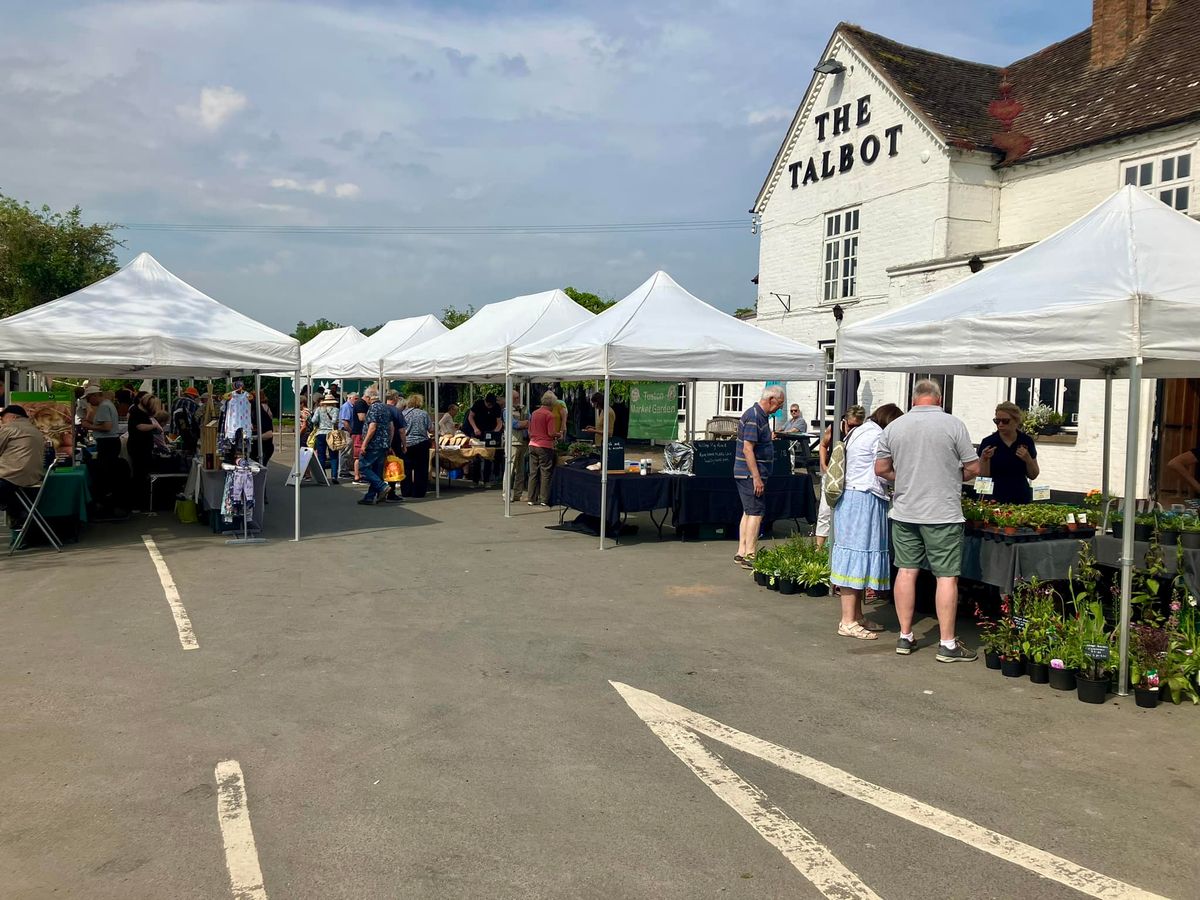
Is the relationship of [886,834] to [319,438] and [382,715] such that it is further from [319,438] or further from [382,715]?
[319,438]

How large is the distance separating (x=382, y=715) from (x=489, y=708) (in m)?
0.60

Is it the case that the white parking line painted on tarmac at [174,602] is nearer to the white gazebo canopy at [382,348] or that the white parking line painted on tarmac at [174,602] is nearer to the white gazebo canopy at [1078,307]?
the white gazebo canopy at [1078,307]

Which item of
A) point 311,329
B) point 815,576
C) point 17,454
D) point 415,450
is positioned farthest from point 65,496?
point 311,329

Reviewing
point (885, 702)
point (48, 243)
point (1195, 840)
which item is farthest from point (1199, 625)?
point (48, 243)

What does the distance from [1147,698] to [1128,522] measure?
1.04m

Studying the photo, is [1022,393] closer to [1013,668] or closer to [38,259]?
[1013,668]

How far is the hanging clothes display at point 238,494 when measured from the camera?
1127 cm

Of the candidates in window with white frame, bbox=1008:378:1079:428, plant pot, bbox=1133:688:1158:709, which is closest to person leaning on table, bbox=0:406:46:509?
plant pot, bbox=1133:688:1158:709

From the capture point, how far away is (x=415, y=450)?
1617cm

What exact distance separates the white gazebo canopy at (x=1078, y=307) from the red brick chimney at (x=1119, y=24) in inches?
541

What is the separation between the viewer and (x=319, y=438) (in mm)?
19484

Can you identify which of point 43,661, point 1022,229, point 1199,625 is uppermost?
point 1022,229

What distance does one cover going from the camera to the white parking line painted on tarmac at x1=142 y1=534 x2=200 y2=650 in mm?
6875

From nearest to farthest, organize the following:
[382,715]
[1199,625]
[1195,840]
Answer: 1. [1195,840]
2. [382,715]
3. [1199,625]
